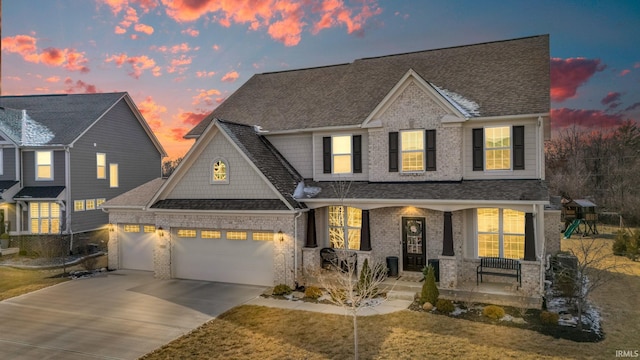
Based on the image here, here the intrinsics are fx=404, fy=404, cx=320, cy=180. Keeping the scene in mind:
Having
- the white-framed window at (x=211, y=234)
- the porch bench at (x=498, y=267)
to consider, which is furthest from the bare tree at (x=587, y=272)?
the white-framed window at (x=211, y=234)

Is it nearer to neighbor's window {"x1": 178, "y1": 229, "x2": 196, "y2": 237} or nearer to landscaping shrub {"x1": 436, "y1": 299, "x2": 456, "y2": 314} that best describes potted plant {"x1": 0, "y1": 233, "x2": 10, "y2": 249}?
neighbor's window {"x1": 178, "y1": 229, "x2": 196, "y2": 237}

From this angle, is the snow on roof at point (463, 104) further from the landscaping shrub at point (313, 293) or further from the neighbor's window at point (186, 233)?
the neighbor's window at point (186, 233)

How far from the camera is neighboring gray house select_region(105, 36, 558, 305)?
52.1 ft

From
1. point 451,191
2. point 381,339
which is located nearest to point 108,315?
point 381,339

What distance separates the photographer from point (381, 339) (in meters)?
11.0

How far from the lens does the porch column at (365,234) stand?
55.5 feet

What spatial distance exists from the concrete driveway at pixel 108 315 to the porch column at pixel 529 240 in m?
10.1

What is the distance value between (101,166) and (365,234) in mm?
20544

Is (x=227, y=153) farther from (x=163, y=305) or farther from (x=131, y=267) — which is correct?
(x=131, y=267)

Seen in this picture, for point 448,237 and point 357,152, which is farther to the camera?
point 357,152

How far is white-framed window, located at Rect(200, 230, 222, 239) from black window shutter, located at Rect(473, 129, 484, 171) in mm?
11331

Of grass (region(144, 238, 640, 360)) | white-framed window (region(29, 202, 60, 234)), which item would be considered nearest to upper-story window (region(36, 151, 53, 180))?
white-framed window (region(29, 202, 60, 234))

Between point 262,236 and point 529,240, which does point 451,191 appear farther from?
point 262,236

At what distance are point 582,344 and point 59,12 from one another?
2710 centimetres
